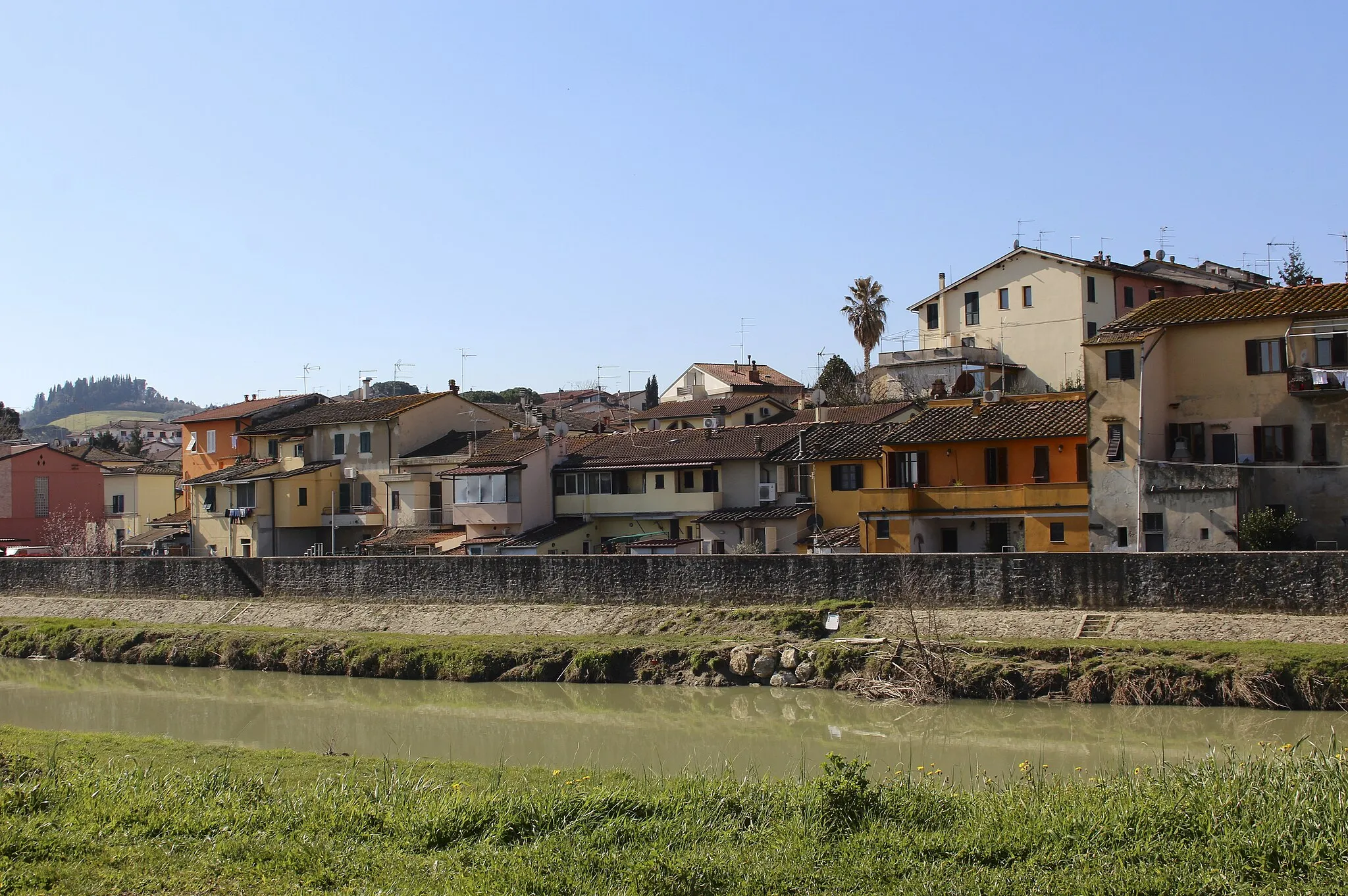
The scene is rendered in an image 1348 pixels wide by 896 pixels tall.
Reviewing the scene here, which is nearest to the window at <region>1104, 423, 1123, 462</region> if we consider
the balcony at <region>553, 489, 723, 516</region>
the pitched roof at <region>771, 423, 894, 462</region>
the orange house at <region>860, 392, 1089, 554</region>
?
the orange house at <region>860, 392, 1089, 554</region>

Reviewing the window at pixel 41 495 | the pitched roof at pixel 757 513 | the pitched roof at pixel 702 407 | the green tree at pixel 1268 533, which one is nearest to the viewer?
the green tree at pixel 1268 533

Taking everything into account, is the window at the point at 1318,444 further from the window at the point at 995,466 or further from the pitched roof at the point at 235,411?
the pitched roof at the point at 235,411

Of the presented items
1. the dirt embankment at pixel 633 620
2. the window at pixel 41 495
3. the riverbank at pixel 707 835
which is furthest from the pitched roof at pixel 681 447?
the window at pixel 41 495

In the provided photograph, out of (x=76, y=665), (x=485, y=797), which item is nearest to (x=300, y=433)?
(x=76, y=665)

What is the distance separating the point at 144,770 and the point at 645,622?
753 inches

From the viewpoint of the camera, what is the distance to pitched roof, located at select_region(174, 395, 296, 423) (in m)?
67.7

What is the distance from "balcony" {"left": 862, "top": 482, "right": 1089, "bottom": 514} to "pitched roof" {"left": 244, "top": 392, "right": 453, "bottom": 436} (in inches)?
995

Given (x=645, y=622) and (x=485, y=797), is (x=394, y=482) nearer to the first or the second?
(x=645, y=622)

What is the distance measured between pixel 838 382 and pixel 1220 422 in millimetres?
34658

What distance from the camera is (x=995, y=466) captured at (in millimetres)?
Answer: 39938

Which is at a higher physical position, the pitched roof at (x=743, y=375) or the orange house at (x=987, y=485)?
the pitched roof at (x=743, y=375)

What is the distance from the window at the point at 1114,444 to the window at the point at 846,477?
9.69 metres

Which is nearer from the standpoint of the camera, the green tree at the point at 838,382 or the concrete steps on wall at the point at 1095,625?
the concrete steps on wall at the point at 1095,625

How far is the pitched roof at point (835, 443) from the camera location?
4466 centimetres
